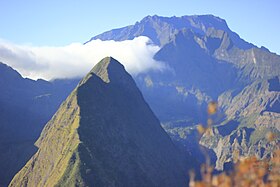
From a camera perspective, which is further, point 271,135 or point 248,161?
point 271,135

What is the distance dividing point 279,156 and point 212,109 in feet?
10.4

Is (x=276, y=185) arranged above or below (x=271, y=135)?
below

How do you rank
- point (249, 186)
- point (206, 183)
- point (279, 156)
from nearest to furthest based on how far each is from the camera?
point (206, 183) < point (249, 186) < point (279, 156)

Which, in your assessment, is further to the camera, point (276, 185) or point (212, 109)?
point (276, 185)

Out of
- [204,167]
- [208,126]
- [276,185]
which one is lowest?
[276,185]

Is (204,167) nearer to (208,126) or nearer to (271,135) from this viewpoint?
(208,126)

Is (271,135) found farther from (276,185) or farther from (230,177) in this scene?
(230,177)

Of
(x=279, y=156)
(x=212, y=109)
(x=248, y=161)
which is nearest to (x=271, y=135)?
(x=279, y=156)

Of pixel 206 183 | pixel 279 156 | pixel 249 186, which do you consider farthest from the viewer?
pixel 279 156

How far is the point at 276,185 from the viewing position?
1528cm

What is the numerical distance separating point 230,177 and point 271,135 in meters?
2.77

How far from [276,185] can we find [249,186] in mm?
1286

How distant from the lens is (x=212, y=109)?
1436 cm

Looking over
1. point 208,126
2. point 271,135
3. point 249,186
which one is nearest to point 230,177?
point 249,186
